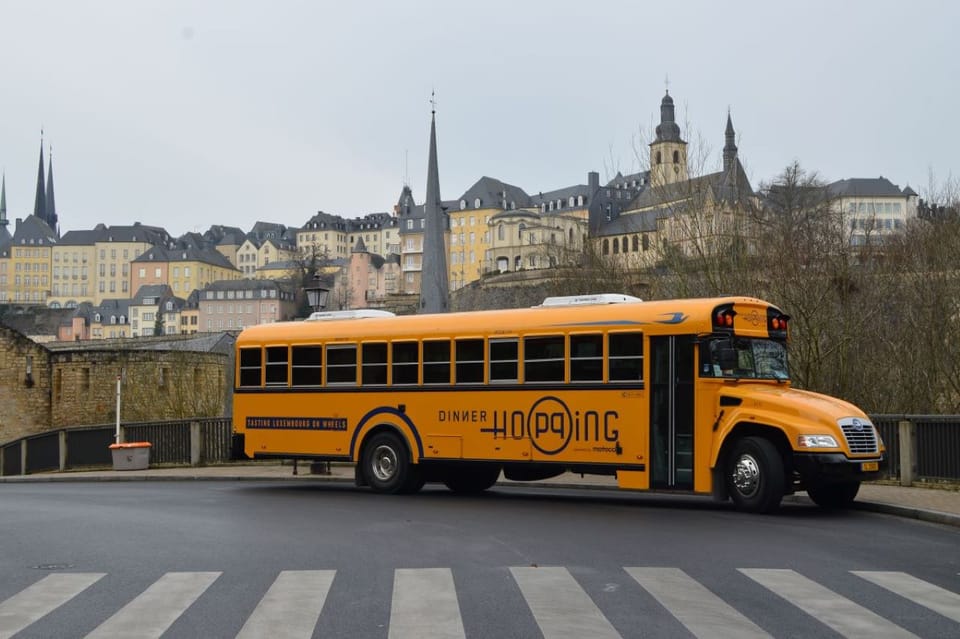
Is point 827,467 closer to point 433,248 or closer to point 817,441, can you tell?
point 817,441

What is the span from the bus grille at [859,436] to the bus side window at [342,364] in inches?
325

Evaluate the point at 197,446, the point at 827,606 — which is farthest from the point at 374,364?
the point at 827,606

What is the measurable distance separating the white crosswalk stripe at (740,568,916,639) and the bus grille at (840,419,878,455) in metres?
5.12

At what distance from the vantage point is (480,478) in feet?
67.1

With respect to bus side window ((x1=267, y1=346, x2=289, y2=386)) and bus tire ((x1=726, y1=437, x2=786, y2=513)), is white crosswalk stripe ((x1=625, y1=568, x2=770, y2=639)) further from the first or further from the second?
bus side window ((x1=267, y1=346, x2=289, y2=386))

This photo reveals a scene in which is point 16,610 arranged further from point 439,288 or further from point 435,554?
point 439,288

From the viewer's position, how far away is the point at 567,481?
2178 centimetres

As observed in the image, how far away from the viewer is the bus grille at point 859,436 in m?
15.4

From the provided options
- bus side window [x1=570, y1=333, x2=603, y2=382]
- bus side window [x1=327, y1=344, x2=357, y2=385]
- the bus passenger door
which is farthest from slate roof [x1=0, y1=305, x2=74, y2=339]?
the bus passenger door

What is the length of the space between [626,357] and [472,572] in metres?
6.98

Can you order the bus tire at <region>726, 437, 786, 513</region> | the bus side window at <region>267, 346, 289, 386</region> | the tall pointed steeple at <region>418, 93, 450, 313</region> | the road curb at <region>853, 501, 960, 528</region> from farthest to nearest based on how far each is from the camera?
1. the tall pointed steeple at <region>418, 93, 450, 313</region>
2. the bus side window at <region>267, 346, 289, 386</region>
3. the bus tire at <region>726, 437, 786, 513</region>
4. the road curb at <region>853, 501, 960, 528</region>

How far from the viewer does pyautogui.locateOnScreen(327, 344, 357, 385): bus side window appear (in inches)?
798

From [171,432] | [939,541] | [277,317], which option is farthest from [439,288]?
[277,317]

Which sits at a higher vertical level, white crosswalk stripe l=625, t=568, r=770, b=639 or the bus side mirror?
the bus side mirror
